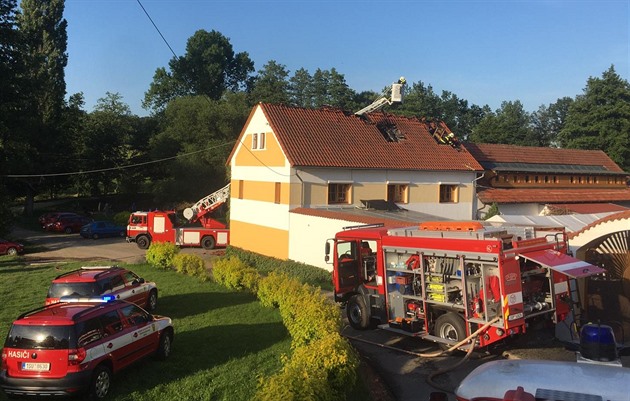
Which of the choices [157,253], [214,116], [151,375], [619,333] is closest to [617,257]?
[619,333]

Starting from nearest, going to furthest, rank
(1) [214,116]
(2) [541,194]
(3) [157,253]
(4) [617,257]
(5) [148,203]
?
(4) [617,257], (3) [157,253], (2) [541,194], (1) [214,116], (5) [148,203]

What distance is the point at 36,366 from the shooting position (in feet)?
28.4

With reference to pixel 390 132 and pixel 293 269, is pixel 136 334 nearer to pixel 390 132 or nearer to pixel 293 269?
pixel 293 269

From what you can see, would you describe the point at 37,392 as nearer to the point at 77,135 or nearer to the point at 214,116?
the point at 214,116

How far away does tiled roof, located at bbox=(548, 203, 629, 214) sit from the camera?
32.8 metres

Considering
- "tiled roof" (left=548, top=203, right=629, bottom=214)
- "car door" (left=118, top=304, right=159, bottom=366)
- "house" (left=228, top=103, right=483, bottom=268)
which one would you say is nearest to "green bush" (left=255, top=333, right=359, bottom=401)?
"car door" (left=118, top=304, right=159, bottom=366)

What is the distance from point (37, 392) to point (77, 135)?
51.0 m

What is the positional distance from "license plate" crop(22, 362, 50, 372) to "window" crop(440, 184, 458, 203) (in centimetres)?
2520

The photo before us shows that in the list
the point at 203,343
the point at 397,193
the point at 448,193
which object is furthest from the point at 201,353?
the point at 448,193

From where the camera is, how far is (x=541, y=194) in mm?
34219

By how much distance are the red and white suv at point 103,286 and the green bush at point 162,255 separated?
28.3ft

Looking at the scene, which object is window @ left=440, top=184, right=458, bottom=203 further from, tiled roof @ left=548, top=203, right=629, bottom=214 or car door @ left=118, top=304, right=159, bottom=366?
car door @ left=118, top=304, right=159, bottom=366

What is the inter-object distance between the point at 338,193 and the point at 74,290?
51.4 ft

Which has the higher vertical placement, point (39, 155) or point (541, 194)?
point (39, 155)
